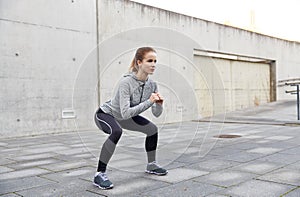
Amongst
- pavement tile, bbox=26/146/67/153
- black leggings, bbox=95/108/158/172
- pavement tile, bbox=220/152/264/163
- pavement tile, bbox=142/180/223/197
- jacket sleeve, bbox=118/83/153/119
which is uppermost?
jacket sleeve, bbox=118/83/153/119

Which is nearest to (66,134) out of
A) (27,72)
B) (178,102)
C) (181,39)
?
(27,72)

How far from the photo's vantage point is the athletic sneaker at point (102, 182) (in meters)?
3.09

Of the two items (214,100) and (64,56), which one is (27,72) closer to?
(64,56)

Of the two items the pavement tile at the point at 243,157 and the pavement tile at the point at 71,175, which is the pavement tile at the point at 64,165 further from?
the pavement tile at the point at 243,157

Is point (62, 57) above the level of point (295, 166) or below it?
above

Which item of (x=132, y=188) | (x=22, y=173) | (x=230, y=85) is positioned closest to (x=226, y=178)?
(x=132, y=188)

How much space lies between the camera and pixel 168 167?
4066 millimetres

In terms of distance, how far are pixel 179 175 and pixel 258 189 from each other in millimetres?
903

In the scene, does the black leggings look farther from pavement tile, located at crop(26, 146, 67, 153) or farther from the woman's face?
pavement tile, located at crop(26, 146, 67, 153)

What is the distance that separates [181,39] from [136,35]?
2097 mm

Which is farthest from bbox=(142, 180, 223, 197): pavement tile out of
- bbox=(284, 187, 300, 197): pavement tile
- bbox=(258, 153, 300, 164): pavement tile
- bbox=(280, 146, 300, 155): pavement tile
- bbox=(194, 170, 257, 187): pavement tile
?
bbox=(280, 146, 300, 155): pavement tile

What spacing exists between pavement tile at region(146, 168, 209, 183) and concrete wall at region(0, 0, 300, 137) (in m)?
3.01

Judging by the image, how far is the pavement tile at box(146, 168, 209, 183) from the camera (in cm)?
344

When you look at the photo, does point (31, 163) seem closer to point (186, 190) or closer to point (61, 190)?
point (61, 190)
